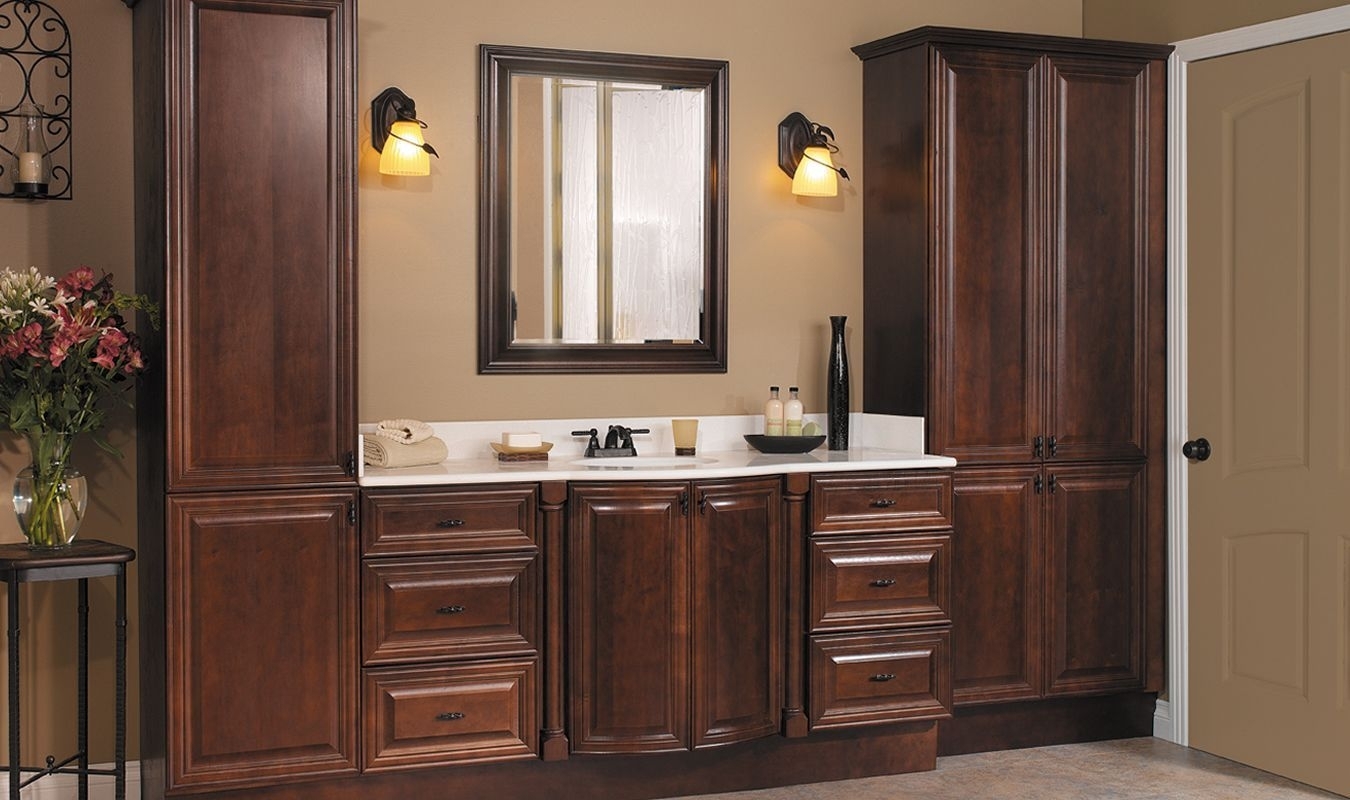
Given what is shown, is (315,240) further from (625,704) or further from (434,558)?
(625,704)

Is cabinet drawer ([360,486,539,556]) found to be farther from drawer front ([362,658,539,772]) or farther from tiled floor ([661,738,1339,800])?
tiled floor ([661,738,1339,800])

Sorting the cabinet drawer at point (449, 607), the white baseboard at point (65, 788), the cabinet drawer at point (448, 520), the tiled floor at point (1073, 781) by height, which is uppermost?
the cabinet drawer at point (448, 520)

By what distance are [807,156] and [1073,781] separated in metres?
2.01

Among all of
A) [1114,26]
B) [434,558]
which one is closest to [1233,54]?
[1114,26]

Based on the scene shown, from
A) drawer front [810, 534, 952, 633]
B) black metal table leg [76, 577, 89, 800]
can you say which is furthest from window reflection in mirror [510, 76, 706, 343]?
black metal table leg [76, 577, 89, 800]

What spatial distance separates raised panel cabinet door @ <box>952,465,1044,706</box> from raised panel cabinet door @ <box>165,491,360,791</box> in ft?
5.92

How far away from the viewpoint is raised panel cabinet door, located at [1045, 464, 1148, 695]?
4.13 meters

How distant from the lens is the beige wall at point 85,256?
11.7 ft

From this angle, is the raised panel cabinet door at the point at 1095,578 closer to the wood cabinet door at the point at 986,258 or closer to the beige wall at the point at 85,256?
the wood cabinet door at the point at 986,258

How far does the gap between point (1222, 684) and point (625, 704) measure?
1.88 meters

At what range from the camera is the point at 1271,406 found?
12.8ft

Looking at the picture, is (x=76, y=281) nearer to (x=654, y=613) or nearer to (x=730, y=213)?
(x=654, y=613)

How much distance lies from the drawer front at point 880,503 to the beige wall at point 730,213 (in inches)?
21.5

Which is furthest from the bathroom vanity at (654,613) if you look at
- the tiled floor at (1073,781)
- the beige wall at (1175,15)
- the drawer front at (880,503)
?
the beige wall at (1175,15)
